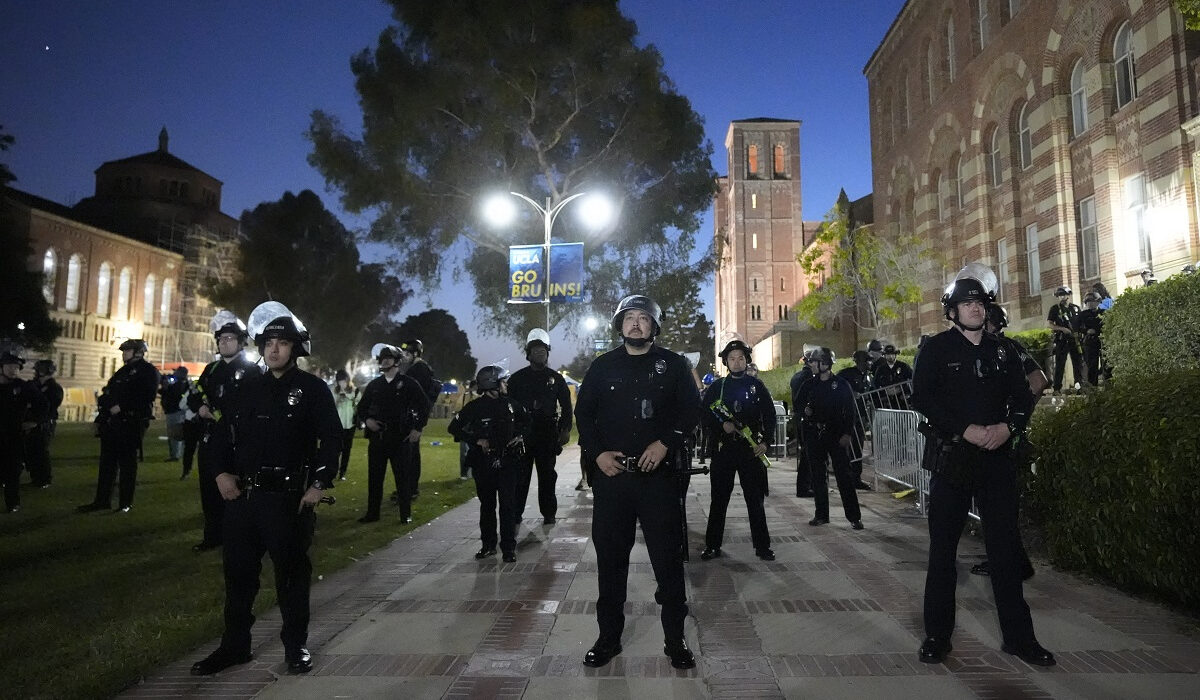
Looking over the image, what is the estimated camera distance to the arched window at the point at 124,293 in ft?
183

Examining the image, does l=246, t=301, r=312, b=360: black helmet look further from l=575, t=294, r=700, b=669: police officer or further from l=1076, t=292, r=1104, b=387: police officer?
l=1076, t=292, r=1104, b=387: police officer

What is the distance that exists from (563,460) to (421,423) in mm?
9885

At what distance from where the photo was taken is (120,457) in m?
8.57

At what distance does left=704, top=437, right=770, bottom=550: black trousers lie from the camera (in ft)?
21.7

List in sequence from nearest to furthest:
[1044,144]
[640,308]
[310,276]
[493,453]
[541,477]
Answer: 1. [640,308]
2. [493,453]
3. [541,477]
4. [1044,144]
5. [310,276]

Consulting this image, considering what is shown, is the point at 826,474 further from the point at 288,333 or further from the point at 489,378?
the point at 288,333

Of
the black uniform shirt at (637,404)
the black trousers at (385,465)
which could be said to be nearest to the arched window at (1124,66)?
the black trousers at (385,465)

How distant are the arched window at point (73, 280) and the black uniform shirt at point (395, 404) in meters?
55.8

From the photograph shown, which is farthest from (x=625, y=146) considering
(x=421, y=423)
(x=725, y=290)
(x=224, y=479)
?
(x=725, y=290)

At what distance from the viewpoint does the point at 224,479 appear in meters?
3.91

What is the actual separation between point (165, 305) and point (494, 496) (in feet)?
214

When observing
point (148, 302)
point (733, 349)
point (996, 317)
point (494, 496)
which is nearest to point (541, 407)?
point (494, 496)

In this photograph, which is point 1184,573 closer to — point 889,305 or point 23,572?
point 23,572

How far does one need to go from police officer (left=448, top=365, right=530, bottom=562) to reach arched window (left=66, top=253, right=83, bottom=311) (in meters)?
57.9
